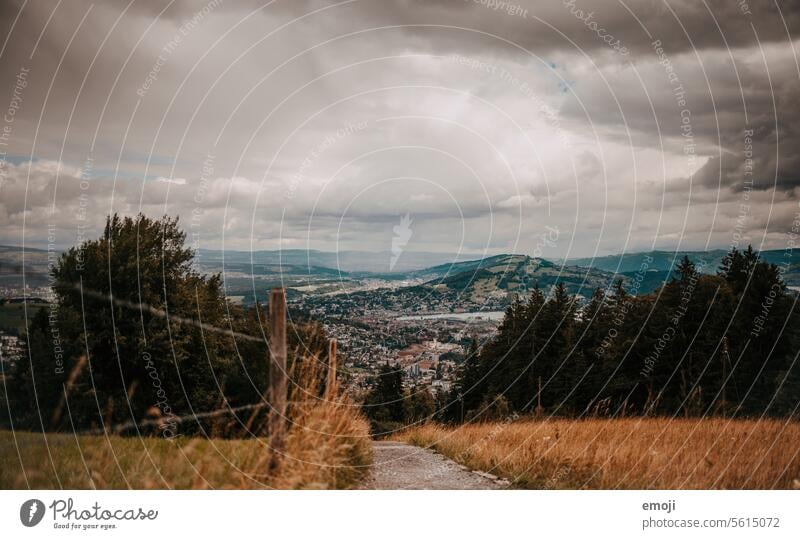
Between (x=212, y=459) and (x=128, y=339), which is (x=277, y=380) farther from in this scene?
(x=128, y=339)

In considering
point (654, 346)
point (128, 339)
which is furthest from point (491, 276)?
point (654, 346)

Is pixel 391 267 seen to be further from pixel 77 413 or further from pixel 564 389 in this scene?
pixel 564 389

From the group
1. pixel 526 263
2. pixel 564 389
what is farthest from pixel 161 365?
pixel 564 389

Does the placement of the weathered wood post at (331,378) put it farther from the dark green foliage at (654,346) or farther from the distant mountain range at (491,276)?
the dark green foliage at (654,346)
